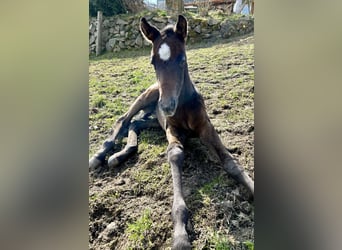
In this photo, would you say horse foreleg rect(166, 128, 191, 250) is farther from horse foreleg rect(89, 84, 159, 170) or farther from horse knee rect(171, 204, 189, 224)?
horse foreleg rect(89, 84, 159, 170)

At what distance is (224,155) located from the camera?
1.45 metres

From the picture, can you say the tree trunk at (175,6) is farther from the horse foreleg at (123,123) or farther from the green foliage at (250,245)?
the green foliage at (250,245)

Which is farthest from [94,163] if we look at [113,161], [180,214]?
[180,214]

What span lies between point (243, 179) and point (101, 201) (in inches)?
25.9

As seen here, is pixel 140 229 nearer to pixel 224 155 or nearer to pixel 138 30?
pixel 224 155

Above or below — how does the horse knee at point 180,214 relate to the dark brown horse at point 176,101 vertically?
below

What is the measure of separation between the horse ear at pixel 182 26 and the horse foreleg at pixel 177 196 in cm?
44

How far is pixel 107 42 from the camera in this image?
63.3 inches

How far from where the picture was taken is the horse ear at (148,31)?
1.50 m

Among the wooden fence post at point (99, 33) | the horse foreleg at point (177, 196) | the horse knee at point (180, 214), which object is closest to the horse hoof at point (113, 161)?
the horse foreleg at point (177, 196)
